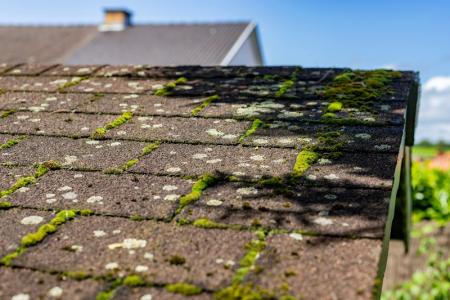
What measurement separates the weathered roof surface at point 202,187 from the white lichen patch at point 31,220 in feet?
0.03

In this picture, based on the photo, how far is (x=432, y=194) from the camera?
12586mm

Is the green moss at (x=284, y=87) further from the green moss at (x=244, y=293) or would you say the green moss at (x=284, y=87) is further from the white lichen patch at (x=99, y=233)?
the green moss at (x=244, y=293)

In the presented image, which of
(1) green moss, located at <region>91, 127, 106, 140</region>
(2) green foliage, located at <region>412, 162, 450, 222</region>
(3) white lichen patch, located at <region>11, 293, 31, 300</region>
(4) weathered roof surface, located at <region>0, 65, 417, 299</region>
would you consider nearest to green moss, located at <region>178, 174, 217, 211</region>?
(4) weathered roof surface, located at <region>0, 65, 417, 299</region>

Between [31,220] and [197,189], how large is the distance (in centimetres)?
77

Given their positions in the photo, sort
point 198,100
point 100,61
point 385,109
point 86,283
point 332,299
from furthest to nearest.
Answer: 1. point 100,61
2. point 198,100
3. point 385,109
4. point 86,283
5. point 332,299

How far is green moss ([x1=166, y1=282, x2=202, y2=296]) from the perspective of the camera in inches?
82.9

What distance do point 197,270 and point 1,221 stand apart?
103 cm

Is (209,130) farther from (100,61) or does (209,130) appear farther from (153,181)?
(100,61)

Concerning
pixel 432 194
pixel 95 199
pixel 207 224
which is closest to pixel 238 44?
pixel 432 194

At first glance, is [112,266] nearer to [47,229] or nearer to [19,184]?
[47,229]

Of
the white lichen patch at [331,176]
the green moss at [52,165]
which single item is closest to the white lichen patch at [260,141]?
the white lichen patch at [331,176]

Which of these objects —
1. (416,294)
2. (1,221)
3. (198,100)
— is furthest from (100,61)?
(1,221)

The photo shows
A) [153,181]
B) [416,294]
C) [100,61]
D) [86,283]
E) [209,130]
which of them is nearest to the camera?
[86,283]

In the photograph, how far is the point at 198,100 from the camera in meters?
4.69
